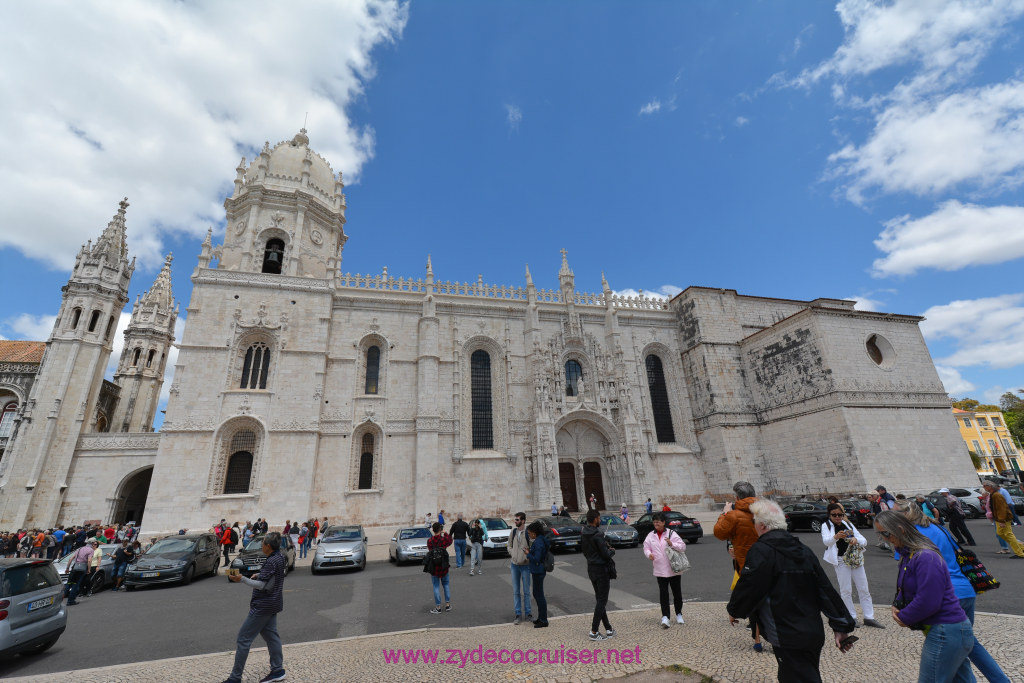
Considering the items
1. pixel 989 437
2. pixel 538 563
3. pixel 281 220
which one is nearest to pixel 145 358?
pixel 281 220

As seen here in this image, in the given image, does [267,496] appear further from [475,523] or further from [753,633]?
[753,633]

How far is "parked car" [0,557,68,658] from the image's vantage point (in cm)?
589

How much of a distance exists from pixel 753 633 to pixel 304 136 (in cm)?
3408

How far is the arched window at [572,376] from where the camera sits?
2647 centimetres

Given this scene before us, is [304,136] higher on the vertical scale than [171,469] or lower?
higher

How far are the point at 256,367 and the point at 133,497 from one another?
49.1 ft

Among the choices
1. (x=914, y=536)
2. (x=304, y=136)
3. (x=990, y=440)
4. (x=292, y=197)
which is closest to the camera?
(x=914, y=536)

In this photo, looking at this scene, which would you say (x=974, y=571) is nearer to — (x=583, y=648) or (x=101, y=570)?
(x=583, y=648)

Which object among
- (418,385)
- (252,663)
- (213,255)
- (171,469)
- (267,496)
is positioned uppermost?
(213,255)

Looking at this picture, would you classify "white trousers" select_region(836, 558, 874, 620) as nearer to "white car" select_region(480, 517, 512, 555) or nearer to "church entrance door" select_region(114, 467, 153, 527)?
"white car" select_region(480, 517, 512, 555)

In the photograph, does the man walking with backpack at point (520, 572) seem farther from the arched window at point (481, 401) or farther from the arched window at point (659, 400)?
the arched window at point (659, 400)

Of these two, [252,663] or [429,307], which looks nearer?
[252,663]

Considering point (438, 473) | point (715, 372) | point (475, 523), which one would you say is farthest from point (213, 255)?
point (715, 372)

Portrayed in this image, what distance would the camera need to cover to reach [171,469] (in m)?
19.2
